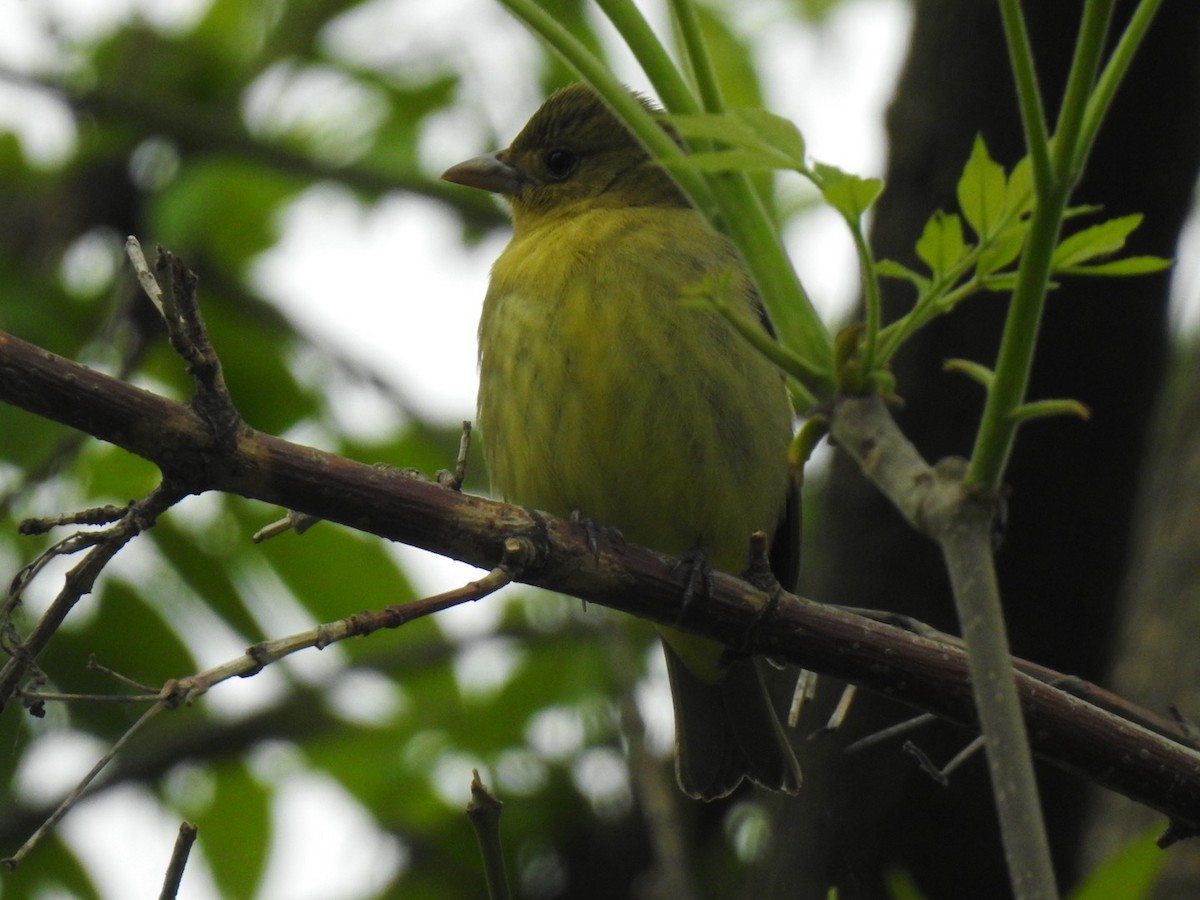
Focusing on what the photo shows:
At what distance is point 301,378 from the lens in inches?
191

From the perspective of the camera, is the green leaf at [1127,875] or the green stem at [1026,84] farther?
the green leaf at [1127,875]

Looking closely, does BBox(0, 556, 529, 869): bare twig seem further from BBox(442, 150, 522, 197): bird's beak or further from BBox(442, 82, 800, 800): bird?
BBox(442, 150, 522, 197): bird's beak

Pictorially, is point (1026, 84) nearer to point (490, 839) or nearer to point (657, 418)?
point (490, 839)

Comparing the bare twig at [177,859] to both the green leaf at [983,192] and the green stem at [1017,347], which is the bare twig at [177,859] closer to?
the green stem at [1017,347]

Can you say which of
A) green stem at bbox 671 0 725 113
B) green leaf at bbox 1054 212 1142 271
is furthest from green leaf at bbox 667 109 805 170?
green leaf at bbox 1054 212 1142 271

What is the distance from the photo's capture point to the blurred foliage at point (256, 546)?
4031 mm

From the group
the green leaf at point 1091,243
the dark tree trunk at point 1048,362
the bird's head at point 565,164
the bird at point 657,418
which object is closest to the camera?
the green leaf at point 1091,243

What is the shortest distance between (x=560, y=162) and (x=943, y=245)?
11.1 ft

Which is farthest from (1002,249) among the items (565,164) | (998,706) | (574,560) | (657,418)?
(565,164)

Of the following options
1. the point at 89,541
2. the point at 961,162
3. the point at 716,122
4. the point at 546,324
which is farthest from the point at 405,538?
the point at 961,162

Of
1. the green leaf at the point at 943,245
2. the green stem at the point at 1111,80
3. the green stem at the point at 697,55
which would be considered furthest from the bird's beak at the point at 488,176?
the green stem at the point at 1111,80

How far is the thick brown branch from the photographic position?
1.92m

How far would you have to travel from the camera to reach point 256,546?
407 centimetres

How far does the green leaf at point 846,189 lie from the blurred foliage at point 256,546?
7.18 feet
